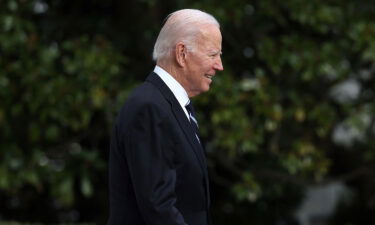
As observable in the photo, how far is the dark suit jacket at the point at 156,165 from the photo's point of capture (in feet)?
8.30

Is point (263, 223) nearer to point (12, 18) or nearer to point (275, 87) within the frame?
point (275, 87)

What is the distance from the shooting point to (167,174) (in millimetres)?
2549

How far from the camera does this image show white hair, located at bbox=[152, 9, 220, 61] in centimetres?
266

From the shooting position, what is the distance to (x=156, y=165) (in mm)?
2525

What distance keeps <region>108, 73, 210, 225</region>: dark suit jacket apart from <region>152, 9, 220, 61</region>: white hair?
5.2 inches

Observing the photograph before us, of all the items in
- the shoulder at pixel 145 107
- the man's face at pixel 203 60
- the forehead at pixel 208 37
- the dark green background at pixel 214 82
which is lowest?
the dark green background at pixel 214 82

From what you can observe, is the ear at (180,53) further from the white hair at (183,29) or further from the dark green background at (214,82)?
the dark green background at (214,82)

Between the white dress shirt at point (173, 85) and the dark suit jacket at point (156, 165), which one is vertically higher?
the white dress shirt at point (173, 85)

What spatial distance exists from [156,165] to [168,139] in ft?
0.37

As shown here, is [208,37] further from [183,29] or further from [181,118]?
[181,118]

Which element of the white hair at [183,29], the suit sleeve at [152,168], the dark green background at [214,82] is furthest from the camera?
the dark green background at [214,82]

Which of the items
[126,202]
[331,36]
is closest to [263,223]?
[331,36]

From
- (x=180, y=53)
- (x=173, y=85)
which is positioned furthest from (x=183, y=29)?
(x=173, y=85)

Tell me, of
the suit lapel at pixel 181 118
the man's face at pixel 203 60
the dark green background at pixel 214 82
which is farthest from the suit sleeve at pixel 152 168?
the dark green background at pixel 214 82
